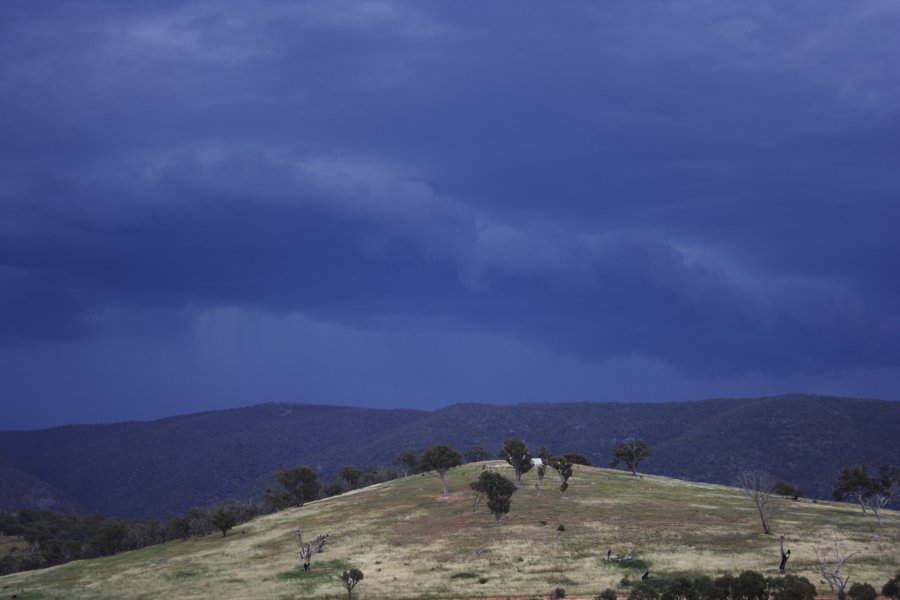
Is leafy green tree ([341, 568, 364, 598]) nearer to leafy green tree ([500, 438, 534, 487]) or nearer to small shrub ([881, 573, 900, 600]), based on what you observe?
small shrub ([881, 573, 900, 600])

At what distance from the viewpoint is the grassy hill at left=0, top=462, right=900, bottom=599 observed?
5312 cm

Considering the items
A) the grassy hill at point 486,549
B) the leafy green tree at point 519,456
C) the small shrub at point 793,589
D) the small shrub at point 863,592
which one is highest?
the leafy green tree at point 519,456

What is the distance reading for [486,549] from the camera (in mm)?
64625

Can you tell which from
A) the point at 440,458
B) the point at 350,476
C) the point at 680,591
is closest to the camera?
the point at 680,591

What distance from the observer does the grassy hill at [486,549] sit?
174 ft

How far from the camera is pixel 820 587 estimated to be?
4788 centimetres

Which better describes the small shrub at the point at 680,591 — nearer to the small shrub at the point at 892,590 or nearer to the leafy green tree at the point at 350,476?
the small shrub at the point at 892,590

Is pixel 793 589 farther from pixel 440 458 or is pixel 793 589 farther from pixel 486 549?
pixel 440 458

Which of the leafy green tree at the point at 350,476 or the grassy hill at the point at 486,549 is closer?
the grassy hill at the point at 486,549

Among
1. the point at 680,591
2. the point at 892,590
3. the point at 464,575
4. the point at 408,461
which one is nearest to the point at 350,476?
the point at 408,461

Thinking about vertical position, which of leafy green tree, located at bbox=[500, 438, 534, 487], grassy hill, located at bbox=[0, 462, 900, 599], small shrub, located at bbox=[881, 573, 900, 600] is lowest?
grassy hill, located at bbox=[0, 462, 900, 599]

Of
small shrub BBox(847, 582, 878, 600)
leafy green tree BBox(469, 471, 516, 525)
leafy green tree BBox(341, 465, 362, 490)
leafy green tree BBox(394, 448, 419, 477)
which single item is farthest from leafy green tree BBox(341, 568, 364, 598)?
leafy green tree BBox(394, 448, 419, 477)

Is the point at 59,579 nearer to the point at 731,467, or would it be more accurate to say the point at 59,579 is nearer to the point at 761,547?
the point at 761,547

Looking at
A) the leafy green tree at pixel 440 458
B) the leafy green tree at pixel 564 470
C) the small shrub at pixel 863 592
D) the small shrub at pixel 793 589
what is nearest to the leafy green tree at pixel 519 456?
the leafy green tree at pixel 564 470
